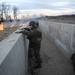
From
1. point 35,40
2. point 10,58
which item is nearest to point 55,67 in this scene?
point 35,40

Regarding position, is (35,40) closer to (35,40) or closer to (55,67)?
(35,40)

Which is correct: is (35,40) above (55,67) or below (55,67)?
above

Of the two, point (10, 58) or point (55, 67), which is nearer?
point (10, 58)

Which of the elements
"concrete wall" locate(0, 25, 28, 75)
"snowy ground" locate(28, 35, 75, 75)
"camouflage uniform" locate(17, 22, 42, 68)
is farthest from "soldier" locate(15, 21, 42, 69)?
"concrete wall" locate(0, 25, 28, 75)

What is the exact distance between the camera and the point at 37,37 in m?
6.96

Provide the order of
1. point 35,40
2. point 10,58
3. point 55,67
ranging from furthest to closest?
1. point 55,67
2. point 35,40
3. point 10,58

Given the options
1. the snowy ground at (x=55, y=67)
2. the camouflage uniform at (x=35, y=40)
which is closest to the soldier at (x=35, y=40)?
the camouflage uniform at (x=35, y=40)

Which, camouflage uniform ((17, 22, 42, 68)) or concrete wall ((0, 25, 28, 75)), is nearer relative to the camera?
concrete wall ((0, 25, 28, 75))

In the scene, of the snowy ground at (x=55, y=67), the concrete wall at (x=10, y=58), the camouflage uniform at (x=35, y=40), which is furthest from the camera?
the camouflage uniform at (x=35, y=40)

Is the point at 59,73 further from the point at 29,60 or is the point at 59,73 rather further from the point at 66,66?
the point at 29,60

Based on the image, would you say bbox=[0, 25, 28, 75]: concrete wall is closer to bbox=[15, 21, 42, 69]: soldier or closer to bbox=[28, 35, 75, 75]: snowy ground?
bbox=[15, 21, 42, 69]: soldier

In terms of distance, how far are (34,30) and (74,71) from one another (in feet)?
6.99

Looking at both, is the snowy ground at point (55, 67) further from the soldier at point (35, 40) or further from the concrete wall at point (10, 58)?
the concrete wall at point (10, 58)

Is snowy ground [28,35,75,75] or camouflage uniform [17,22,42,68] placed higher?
camouflage uniform [17,22,42,68]
